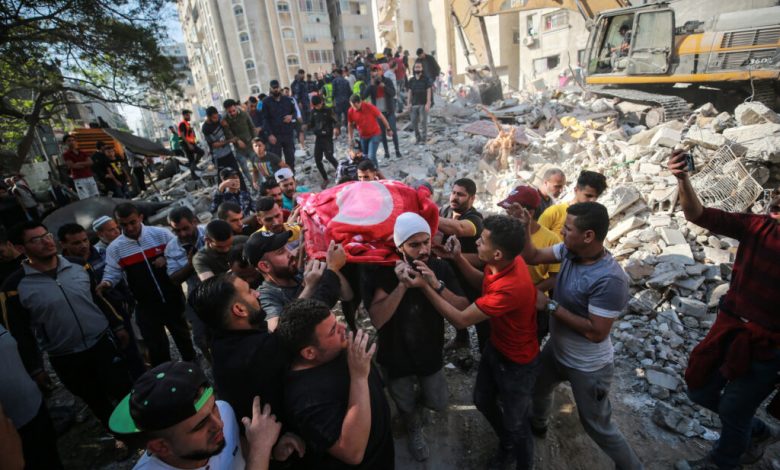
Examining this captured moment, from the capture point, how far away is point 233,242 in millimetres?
2885

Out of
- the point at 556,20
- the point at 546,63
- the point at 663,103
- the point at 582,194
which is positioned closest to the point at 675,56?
the point at 663,103

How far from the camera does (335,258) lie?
211 centimetres

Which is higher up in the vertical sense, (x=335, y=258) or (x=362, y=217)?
(x=362, y=217)

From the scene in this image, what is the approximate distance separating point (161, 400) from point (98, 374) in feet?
7.65

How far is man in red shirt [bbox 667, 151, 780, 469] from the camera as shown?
1.90m

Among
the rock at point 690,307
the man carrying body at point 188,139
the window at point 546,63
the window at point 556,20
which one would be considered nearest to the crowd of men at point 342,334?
the rock at point 690,307

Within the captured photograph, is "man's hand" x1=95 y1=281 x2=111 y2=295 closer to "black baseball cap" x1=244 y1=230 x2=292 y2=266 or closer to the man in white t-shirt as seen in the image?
"black baseball cap" x1=244 y1=230 x2=292 y2=266

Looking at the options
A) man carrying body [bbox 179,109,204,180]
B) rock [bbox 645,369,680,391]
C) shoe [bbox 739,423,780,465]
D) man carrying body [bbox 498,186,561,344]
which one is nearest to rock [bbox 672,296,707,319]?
rock [bbox 645,369,680,391]

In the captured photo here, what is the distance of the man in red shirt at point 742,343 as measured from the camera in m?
1.90

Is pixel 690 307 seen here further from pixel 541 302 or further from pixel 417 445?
pixel 417 445

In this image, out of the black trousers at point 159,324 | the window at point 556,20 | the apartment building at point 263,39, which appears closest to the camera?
the black trousers at point 159,324

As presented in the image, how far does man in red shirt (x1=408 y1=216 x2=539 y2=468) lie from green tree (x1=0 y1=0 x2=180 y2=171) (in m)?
9.60

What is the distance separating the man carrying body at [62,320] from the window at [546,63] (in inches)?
953

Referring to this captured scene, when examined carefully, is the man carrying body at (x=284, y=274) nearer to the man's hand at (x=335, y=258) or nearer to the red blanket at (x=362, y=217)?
the man's hand at (x=335, y=258)
